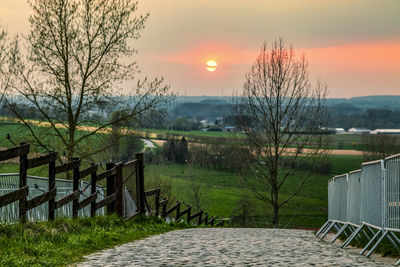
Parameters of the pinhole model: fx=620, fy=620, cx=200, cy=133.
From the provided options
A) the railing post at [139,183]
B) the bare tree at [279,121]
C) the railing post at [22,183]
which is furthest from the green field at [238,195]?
the railing post at [22,183]

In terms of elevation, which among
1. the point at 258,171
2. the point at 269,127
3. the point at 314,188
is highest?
the point at 269,127

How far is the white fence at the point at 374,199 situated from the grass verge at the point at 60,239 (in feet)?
17.4

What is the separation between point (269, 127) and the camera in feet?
149

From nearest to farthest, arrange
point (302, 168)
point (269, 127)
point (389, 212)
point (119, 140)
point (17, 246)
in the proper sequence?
point (17, 246)
point (389, 212)
point (119, 140)
point (269, 127)
point (302, 168)

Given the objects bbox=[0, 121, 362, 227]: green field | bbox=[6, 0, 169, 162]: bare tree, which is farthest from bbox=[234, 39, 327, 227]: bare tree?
bbox=[0, 121, 362, 227]: green field

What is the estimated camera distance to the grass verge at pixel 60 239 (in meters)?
9.79

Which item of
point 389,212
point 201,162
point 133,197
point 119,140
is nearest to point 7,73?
point 119,140

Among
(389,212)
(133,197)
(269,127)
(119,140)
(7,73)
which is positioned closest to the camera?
(389,212)

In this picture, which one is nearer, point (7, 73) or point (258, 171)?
point (7, 73)

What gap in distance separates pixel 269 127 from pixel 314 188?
9811 cm

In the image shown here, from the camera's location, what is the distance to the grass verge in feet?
32.1

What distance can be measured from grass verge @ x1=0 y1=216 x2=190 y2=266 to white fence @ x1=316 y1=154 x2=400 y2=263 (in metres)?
5.31

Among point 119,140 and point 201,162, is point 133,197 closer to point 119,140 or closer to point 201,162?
point 119,140

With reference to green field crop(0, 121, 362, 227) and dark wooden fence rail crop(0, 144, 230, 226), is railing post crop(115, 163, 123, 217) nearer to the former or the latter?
dark wooden fence rail crop(0, 144, 230, 226)
